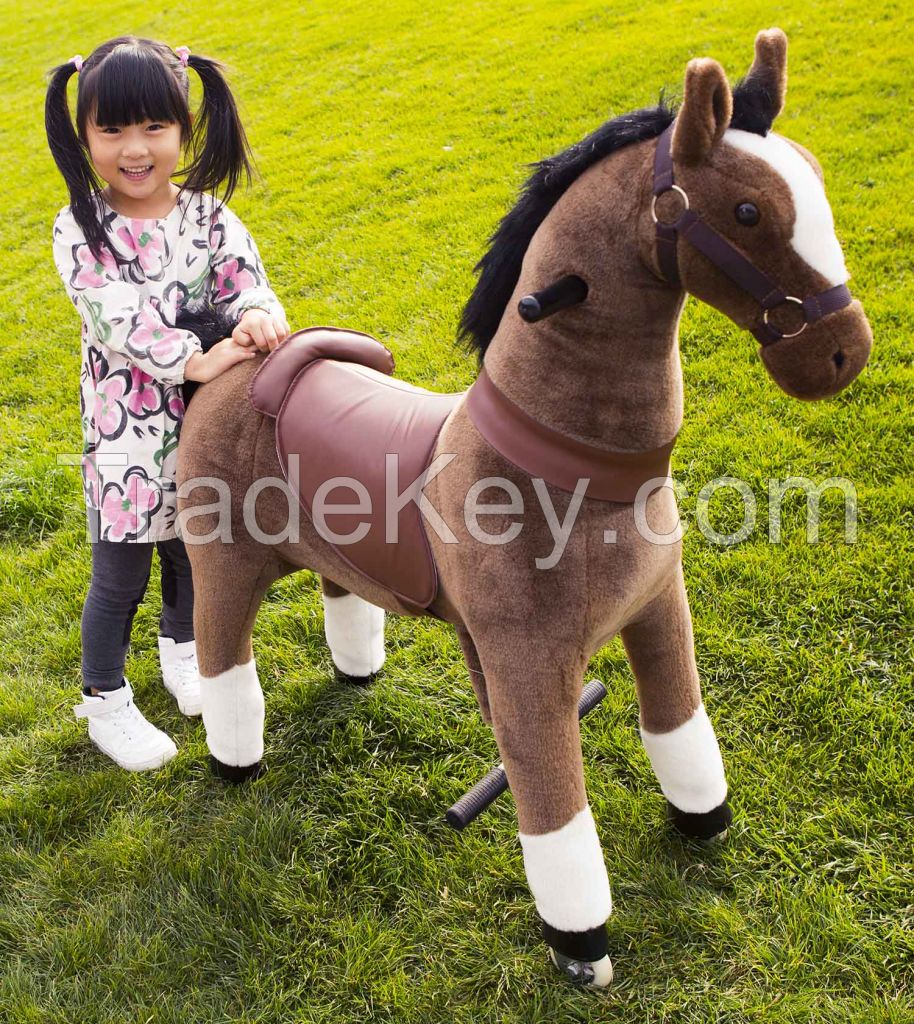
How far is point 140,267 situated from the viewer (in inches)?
75.9

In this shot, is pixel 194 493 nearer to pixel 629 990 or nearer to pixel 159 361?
pixel 159 361

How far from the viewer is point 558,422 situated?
54.5 inches

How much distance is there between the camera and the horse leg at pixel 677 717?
5.52 feet

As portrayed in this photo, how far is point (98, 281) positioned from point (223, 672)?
819 mm

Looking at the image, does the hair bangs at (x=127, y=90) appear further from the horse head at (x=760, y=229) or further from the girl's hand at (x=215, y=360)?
the horse head at (x=760, y=229)

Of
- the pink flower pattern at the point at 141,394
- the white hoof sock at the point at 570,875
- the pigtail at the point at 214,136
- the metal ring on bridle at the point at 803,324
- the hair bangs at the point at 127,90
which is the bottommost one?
the white hoof sock at the point at 570,875

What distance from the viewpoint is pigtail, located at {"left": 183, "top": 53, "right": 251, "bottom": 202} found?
77.5 inches

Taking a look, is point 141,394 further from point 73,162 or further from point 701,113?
point 701,113

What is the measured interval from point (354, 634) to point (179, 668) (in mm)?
516

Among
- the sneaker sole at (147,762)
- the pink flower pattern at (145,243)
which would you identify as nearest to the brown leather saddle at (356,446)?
the pink flower pattern at (145,243)

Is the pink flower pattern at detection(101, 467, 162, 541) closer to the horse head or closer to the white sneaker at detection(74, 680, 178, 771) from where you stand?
the white sneaker at detection(74, 680, 178, 771)

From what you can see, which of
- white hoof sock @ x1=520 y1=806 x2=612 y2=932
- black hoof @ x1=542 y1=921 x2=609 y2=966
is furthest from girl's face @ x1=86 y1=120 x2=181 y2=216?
black hoof @ x1=542 y1=921 x2=609 y2=966

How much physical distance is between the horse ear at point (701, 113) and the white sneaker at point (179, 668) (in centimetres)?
180

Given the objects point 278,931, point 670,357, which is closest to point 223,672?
point 278,931
